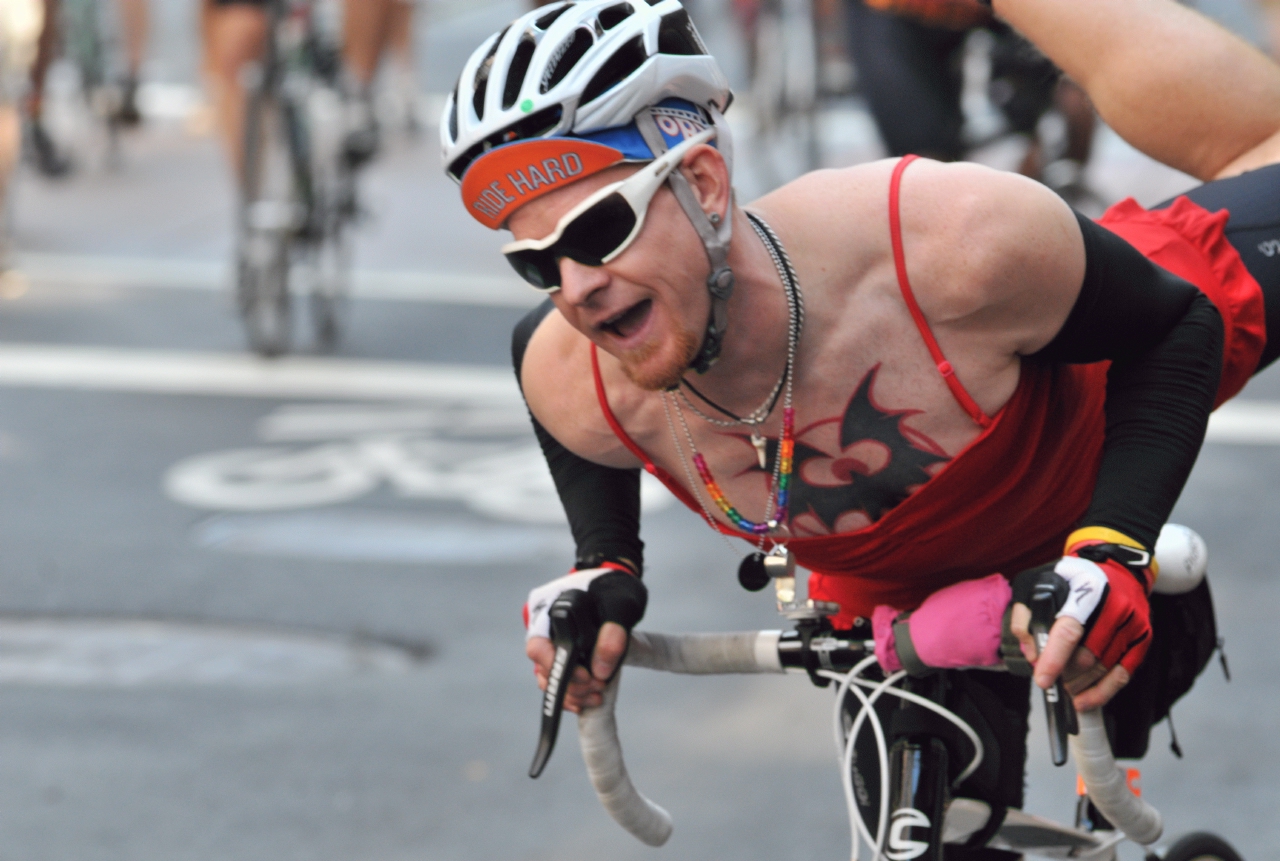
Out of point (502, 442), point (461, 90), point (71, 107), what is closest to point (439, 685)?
point (502, 442)

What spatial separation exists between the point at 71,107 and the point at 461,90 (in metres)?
11.4

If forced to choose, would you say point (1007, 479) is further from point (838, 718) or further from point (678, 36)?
point (678, 36)

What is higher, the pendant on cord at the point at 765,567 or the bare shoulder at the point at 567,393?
the bare shoulder at the point at 567,393

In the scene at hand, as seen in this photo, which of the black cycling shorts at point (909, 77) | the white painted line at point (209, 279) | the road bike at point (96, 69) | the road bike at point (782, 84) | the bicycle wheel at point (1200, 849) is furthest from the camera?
the road bike at point (96, 69)

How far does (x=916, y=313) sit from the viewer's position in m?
2.20

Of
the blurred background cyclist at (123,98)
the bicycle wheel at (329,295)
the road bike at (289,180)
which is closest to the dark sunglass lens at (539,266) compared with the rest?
the road bike at (289,180)

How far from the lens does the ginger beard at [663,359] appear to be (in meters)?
2.08

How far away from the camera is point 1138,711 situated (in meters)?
2.66

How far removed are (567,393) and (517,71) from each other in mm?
489

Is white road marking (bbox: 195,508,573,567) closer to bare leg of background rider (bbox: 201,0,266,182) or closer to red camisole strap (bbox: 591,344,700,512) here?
bare leg of background rider (bbox: 201,0,266,182)

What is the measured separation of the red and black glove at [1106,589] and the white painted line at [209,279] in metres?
6.66

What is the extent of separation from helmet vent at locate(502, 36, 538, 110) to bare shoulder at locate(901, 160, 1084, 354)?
1.61ft

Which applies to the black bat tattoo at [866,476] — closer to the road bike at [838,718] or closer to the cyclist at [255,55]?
the road bike at [838,718]

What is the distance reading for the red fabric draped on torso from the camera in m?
2.28
